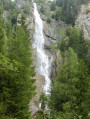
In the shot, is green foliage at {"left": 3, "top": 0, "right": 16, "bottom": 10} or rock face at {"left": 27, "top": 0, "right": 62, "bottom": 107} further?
green foliage at {"left": 3, "top": 0, "right": 16, "bottom": 10}

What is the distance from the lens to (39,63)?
1487 inches

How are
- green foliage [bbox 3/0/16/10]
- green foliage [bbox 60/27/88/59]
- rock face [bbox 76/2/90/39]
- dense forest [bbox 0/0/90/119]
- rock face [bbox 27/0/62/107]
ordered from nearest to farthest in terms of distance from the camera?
A: 1. dense forest [bbox 0/0/90/119]
2. green foliage [bbox 60/27/88/59]
3. rock face [bbox 27/0/62/107]
4. rock face [bbox 76/2/90/39]
5. green foliage [bbox 3/0/16/10]

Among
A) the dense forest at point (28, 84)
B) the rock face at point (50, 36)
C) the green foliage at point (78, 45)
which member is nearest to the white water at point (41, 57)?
the rock face at point (50, 36)

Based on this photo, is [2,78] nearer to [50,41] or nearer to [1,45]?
[1,45]

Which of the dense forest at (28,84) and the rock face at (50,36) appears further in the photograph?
the rock face at (50,36)

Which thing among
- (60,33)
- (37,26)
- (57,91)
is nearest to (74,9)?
(60,33)

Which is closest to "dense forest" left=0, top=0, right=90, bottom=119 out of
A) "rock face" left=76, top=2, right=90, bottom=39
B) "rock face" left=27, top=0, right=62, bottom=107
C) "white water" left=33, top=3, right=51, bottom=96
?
"rock face" left=27, top=0, right=62, bottom=107

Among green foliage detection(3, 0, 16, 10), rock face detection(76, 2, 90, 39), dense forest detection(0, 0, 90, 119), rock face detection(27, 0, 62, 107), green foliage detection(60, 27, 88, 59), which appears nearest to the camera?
dense forest detection(0, 0, 90, 119)

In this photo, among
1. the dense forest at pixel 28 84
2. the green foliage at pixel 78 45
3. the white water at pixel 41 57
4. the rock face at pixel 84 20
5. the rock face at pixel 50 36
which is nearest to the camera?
the dense forest at pixel 28 84

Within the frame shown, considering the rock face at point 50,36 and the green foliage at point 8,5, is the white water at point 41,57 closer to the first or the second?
the rock face at point 50,36

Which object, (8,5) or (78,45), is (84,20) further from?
(8,5)

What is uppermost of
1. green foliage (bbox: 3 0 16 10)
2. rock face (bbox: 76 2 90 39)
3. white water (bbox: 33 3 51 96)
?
green foliage (bbox: 3 0 16 10)

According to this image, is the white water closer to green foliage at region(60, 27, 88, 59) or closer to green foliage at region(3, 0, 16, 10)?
green foliage at region(60, 27, 88, 59)

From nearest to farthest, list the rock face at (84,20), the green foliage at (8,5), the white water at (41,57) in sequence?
1. the white water at (41,57)
2. the rock face at (84,20)
3. the green foliage at (8,5)
